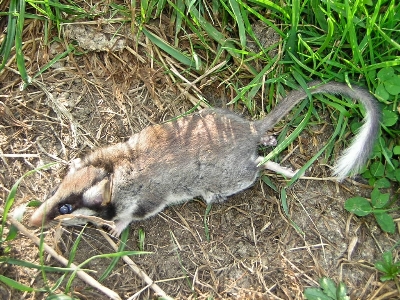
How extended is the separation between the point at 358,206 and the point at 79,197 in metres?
2.41

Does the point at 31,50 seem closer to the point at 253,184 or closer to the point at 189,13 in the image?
the point at 189,13

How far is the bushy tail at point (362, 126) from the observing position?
352 cm

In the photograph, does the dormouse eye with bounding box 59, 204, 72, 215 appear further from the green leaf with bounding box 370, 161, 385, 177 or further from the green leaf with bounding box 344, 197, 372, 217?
the green leaf with bounding box 370, 161, 385, 177

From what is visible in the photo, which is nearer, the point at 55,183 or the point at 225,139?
the point at 225,139

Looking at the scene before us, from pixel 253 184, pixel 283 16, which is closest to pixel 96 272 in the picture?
pixel 253 184

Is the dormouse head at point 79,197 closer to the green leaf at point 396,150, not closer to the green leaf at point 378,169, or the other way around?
the green leaf at point 378,169

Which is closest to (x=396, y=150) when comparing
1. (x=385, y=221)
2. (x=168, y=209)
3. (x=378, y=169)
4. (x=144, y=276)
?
(x=378, y=169)

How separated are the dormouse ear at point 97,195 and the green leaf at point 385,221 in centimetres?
237

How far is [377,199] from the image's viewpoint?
366 centimetres

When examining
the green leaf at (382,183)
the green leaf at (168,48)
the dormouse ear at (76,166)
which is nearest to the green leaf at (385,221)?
the green leaf at (382,183)

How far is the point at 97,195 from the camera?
3.39 meters

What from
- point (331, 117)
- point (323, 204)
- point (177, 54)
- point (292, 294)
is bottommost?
point (292, 294)

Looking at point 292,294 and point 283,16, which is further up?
point 283,16

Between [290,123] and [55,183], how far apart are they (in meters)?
2.25
